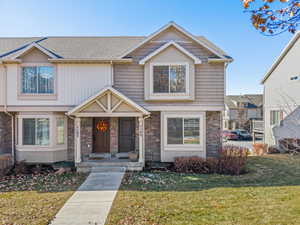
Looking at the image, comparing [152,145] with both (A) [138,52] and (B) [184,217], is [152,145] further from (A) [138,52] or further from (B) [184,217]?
(B) [184,217]

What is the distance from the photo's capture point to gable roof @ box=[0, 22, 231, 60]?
11688mm

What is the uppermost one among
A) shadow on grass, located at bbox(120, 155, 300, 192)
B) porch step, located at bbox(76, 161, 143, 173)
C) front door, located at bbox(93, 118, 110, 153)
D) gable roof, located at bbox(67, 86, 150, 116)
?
gable roof, located at bbox(67, 86, 150, 116)

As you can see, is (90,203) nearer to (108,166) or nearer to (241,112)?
(108,166)

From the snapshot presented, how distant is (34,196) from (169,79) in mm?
8270

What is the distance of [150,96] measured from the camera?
1147 cm

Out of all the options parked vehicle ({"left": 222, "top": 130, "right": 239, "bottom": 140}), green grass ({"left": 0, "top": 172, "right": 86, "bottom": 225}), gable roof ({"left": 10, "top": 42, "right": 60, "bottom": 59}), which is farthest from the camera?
parked vehicle ({"left": 222, "top": 130, "right": 239, "bottom": 140})

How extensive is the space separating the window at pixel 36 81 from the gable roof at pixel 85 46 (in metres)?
1.14

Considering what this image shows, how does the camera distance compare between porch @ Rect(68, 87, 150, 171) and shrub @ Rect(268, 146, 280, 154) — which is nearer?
porch @ Rect(68, 87, 150, 171)

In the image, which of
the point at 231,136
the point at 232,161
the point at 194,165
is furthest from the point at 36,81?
the point at 231,136

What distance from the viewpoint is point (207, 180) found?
8.96m

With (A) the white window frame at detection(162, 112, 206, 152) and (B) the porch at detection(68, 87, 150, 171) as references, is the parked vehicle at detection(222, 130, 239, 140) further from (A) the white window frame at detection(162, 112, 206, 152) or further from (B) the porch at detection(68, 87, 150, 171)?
(B) the porch at detection(68, 87, 150, 171)

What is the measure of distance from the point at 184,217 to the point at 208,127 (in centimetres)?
713

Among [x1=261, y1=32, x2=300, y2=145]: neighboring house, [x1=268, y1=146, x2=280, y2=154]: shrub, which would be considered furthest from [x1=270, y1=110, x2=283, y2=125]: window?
[x1=268, y1=146, x2=280, y2=154]: shrub

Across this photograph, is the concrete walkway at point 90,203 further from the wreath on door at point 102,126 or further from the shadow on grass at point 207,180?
the wreath on door at point 102,126
